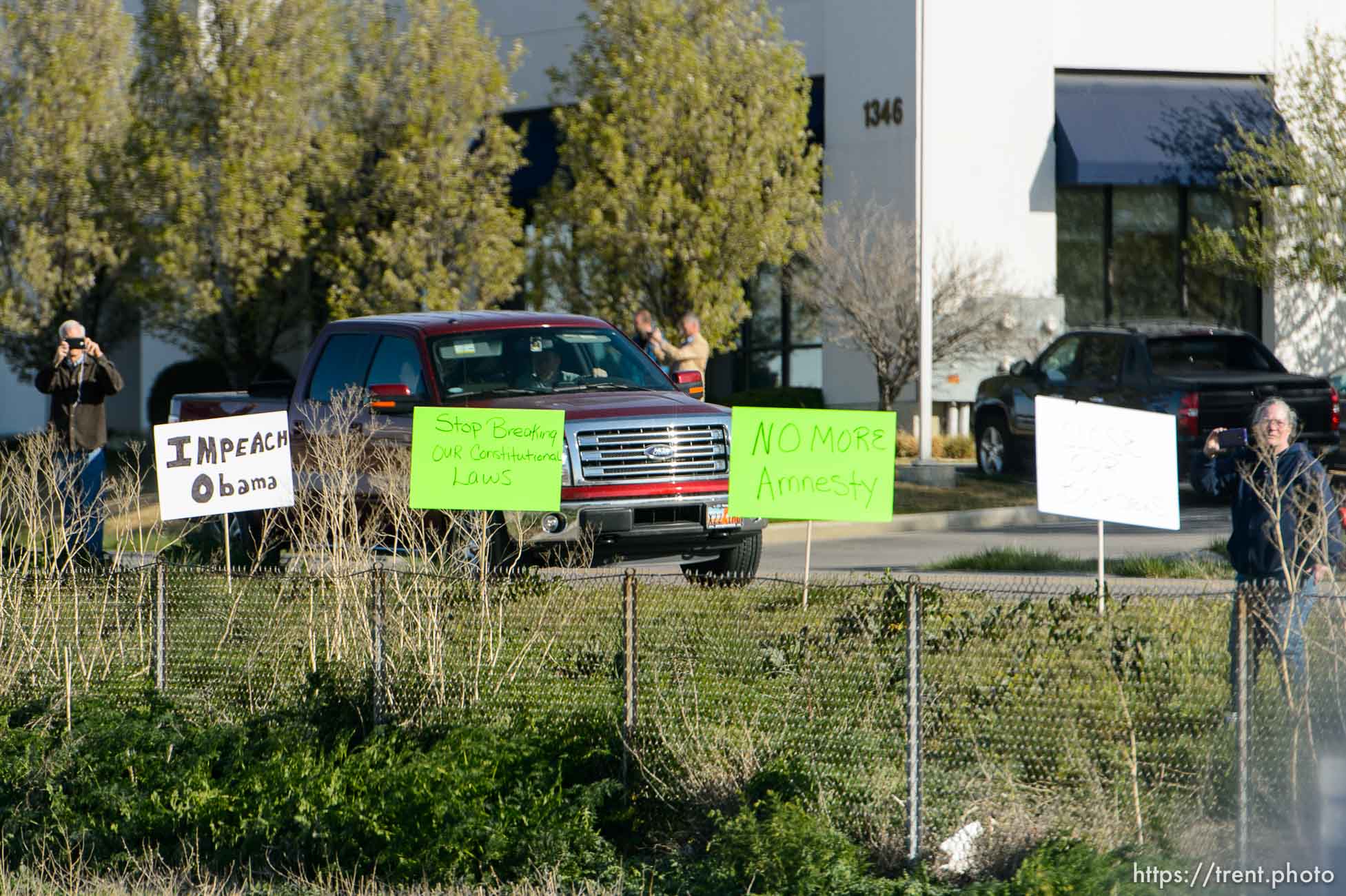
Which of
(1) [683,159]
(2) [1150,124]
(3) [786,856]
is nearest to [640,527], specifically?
(3) [786,856]

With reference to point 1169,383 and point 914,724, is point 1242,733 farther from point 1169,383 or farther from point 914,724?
point 1169,383

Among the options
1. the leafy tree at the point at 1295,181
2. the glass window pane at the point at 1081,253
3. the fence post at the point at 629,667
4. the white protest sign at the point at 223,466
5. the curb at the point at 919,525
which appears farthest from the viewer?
the glass window pane at the point at 1081,253

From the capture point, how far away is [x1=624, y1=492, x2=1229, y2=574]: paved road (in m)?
14.2

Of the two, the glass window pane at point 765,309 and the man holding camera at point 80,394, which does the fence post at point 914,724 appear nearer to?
the man holding camera at point 80,394

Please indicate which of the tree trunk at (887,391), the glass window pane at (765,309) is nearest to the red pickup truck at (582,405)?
the tree trunk at (887,391)

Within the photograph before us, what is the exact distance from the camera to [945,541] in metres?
16.2

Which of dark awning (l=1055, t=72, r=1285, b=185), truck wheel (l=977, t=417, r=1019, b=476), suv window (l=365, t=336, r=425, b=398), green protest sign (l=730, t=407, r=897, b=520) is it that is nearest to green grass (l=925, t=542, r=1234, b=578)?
suv window (l=365, t=336, r=425, b=398)

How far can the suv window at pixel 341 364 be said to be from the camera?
1191 centimetres

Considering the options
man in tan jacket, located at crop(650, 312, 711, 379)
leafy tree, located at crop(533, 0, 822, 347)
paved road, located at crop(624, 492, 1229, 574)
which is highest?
leafy tree, located at crop(533, 0, 822, 347)

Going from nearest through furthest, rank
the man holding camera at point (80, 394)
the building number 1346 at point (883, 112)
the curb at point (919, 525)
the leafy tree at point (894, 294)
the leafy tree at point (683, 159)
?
the man holding camera at point (80, 394) < the curb at point (919, 525) < the leafy tree at point (683, 159) < the leafy tree at point (894, 294) < the building number 1346 at point (883, 112)

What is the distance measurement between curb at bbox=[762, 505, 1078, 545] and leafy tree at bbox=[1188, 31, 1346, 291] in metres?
8.50

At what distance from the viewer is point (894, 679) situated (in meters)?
6.56

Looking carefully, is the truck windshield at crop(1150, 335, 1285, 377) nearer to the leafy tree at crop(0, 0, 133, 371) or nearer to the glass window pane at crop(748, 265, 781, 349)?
the glass window pane at crop(748, 265, 781, 349)

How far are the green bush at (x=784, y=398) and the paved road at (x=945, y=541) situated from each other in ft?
28.5
